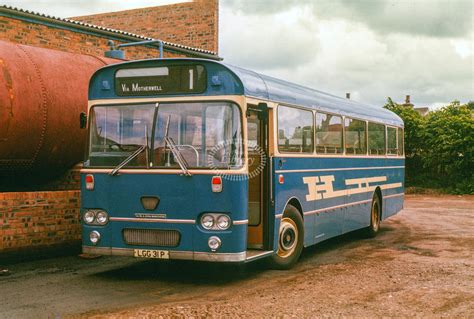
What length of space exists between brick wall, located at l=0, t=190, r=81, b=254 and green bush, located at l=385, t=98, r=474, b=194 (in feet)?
67.0

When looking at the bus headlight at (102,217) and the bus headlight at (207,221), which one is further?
the bus headlight at (102,217)

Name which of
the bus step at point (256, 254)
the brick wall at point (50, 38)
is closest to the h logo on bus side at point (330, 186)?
the bus step at point (256, 254)

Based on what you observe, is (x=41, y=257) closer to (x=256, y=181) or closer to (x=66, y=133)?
(x=66, y=133)

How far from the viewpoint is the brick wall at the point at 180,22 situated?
2691cm

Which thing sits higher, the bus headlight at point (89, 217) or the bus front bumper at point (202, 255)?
the bus headlight at point (89, 217)

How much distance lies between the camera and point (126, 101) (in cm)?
894

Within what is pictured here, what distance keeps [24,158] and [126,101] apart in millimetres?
2961

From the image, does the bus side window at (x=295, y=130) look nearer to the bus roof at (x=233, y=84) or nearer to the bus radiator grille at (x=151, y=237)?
the bus roof at (x=233, y=84)

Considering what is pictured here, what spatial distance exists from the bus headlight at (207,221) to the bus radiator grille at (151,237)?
347 mm

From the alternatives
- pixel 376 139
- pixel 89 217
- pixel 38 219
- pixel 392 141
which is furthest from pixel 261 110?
pixel 392 141

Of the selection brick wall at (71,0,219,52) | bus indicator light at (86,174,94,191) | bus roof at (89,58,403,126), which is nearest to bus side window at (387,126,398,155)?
bus roof at (89,58,403,126)

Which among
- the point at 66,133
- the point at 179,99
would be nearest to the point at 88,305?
the point at 179,99

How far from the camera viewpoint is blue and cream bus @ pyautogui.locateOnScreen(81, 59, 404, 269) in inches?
330

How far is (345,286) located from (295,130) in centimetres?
267
